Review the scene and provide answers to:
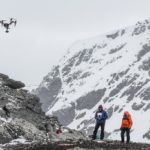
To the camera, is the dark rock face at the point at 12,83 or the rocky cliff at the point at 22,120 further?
the dark rock face at the point at 12,83

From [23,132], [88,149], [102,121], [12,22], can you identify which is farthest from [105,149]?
[12,22]

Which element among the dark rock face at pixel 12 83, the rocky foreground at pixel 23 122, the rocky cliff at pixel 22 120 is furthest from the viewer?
the dark rock face at pixel 12 83

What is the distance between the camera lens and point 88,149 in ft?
109

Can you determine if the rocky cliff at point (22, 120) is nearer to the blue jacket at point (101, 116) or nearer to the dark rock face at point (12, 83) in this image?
the dark rock face at point (12, 83)

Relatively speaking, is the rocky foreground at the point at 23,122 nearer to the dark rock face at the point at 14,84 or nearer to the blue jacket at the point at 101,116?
the dark rock face at the point at 14,84

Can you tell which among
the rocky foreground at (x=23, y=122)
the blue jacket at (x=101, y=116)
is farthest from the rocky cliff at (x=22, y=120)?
the blue jacket at (x=101, y=116)

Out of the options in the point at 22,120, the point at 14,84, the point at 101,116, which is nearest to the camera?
the point at 101,116

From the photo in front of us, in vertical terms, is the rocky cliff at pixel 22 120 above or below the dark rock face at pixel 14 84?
below

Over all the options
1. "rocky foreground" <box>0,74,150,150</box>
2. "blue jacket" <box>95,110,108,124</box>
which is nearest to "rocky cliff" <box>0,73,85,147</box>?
"rocky foreground" <box>0,74,150,150</box>

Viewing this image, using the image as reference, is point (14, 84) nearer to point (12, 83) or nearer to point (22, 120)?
point (12, 83)

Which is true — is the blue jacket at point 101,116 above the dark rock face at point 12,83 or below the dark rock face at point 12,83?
below

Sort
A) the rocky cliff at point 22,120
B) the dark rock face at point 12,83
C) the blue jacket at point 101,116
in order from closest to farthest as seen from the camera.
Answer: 1. the blue jacket at point 101,116
2. the rocky cliff at point 22,120
3. the dark rock face at point 12,83

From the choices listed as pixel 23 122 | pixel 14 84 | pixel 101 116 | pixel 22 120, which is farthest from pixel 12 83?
pixel 101 116

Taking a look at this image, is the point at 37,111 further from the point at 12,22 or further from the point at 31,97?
the point at 12,22
